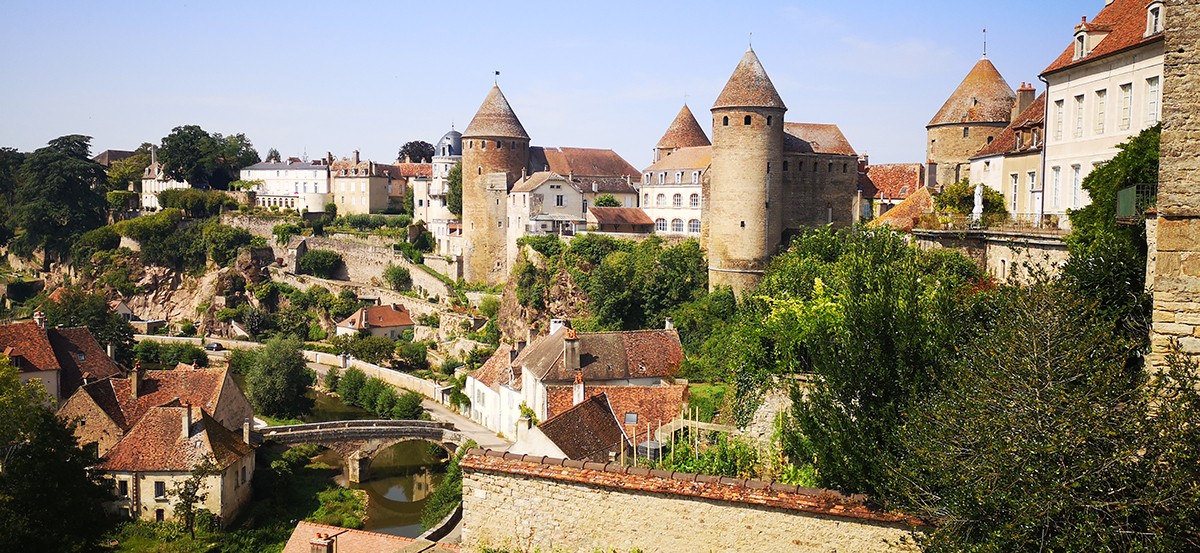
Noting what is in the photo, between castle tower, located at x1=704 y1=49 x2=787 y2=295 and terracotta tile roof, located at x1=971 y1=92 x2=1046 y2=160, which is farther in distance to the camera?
castle tower, located at x1=704 y1=49 x2=787 y2=295

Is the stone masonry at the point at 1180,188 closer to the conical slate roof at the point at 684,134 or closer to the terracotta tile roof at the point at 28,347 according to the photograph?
the terracotta tile roof at the point at 28,347

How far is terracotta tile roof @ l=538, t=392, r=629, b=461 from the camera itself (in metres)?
19.5

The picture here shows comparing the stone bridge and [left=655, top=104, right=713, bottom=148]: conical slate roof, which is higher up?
[left=655, top=104, right=713, bottom=148]: conical slate roof

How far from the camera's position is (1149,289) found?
1007 centimetres

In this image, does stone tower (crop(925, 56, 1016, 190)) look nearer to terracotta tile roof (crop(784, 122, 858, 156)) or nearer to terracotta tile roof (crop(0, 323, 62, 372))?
terracotta tile roof (crop(784, 122, 858, 156))

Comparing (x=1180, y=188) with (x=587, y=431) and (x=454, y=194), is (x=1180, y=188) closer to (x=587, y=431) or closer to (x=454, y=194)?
(x=587, y=431)

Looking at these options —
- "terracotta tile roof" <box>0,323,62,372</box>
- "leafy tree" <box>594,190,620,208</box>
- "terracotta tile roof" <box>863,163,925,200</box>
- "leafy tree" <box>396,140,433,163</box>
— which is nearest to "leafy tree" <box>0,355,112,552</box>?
"terracotta tile roof" <box>0,323,62,372</box>

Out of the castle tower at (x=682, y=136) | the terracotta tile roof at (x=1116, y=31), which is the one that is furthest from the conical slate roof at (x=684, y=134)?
the terracotta tile roof at (x=1116, y=31)

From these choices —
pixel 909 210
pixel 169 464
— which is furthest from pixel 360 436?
pixel 909 210

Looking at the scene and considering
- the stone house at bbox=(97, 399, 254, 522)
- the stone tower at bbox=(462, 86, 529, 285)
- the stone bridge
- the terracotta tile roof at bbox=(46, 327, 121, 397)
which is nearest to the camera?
the stone house at bbox=(97, 399, 254, 522)

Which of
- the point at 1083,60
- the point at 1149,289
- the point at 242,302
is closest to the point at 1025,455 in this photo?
the point at 1149,289

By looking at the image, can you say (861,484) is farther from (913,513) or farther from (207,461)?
(207,461)

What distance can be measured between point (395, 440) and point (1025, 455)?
29.6 metres

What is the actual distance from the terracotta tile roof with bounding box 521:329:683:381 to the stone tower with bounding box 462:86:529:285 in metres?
21.0
